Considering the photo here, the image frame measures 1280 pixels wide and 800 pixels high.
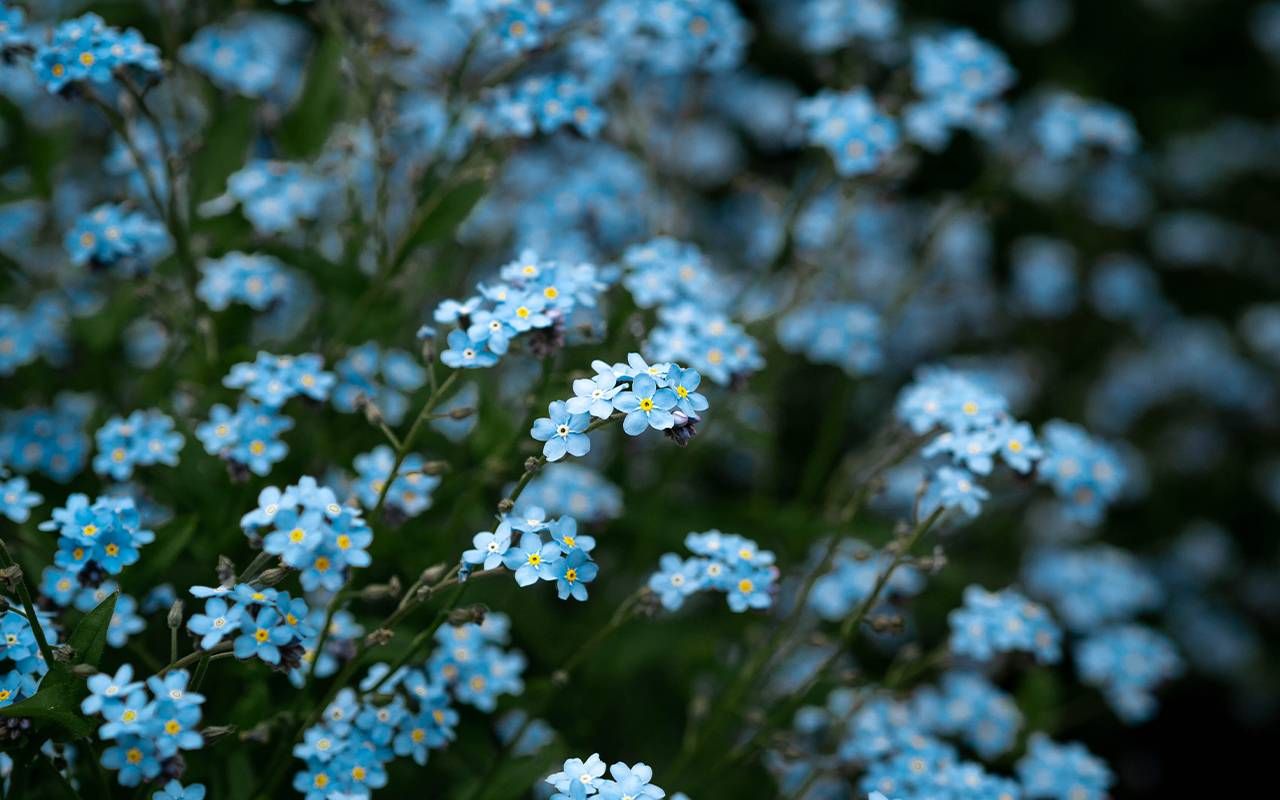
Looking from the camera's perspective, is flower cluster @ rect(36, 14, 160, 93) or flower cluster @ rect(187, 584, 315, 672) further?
flower cluster @ rect(36, 14, 160, 93)

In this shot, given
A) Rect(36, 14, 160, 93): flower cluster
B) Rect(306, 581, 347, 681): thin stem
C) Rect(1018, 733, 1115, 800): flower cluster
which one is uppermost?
Rect(36, 14, 160, 93): flower cluster

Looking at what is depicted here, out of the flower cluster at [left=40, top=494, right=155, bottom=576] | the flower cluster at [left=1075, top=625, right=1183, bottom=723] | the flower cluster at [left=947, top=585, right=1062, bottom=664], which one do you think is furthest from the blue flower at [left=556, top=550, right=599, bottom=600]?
the flower cluster at [left=1075, top=625, right=1183, bottom=723]

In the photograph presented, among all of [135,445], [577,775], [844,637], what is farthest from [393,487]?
[844,637]

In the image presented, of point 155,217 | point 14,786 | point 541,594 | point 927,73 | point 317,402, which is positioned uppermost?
point 927,73

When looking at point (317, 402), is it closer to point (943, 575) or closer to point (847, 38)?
point (943, 575)

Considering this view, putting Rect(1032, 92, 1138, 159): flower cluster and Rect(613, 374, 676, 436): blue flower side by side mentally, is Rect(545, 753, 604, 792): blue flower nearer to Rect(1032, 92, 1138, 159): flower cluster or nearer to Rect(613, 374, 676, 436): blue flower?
Rect(613, 374, 676, 436): blue flower

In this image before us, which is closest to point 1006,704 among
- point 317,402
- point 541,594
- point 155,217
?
point 541,594
